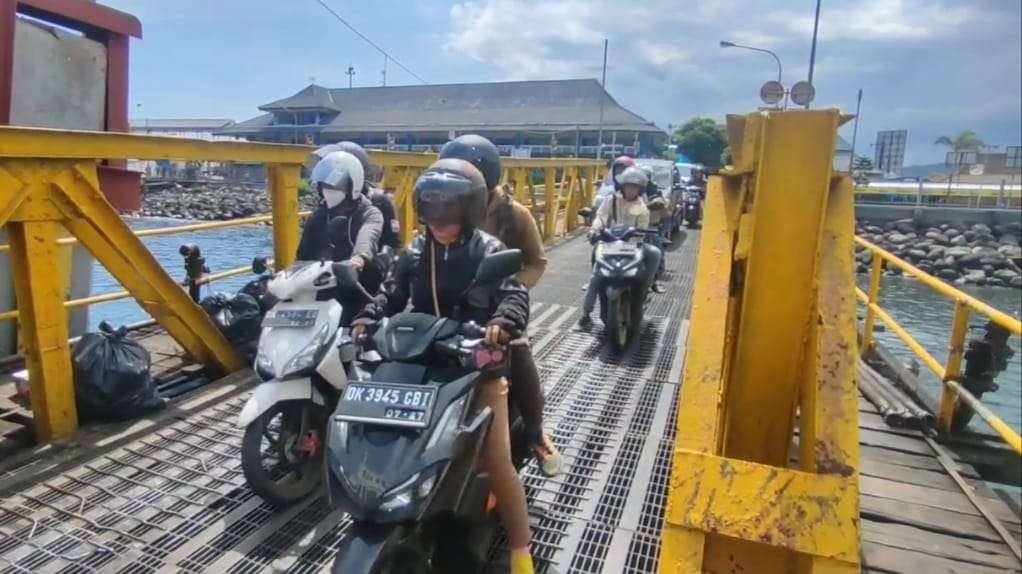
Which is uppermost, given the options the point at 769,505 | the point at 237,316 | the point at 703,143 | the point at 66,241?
the point at 703,143

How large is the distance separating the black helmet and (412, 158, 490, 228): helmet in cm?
96

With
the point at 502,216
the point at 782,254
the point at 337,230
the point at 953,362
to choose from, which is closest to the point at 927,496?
the point at 953,362

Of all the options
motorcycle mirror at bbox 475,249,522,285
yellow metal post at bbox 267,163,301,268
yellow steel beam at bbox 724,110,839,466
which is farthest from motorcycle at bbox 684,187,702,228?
yellow steel beam at bbox 724,110,839,466

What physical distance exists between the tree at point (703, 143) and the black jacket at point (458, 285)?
3957 cm

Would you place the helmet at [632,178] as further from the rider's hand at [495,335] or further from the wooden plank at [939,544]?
the rider's hand at [495,335]

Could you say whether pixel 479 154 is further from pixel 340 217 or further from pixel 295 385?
pixel 295 385

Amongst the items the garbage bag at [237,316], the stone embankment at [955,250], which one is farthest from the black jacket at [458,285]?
the stone embankment at [955,250]

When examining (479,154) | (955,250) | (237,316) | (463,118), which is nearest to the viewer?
(479,154)

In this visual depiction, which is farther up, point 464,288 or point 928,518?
point 464,288

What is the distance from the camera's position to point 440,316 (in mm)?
2561

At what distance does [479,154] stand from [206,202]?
41321 millimetres

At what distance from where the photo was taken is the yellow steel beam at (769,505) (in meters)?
1.54

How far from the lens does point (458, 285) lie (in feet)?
8.46

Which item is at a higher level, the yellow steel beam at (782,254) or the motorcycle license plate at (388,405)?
the yellow steel beam at (782,254)
